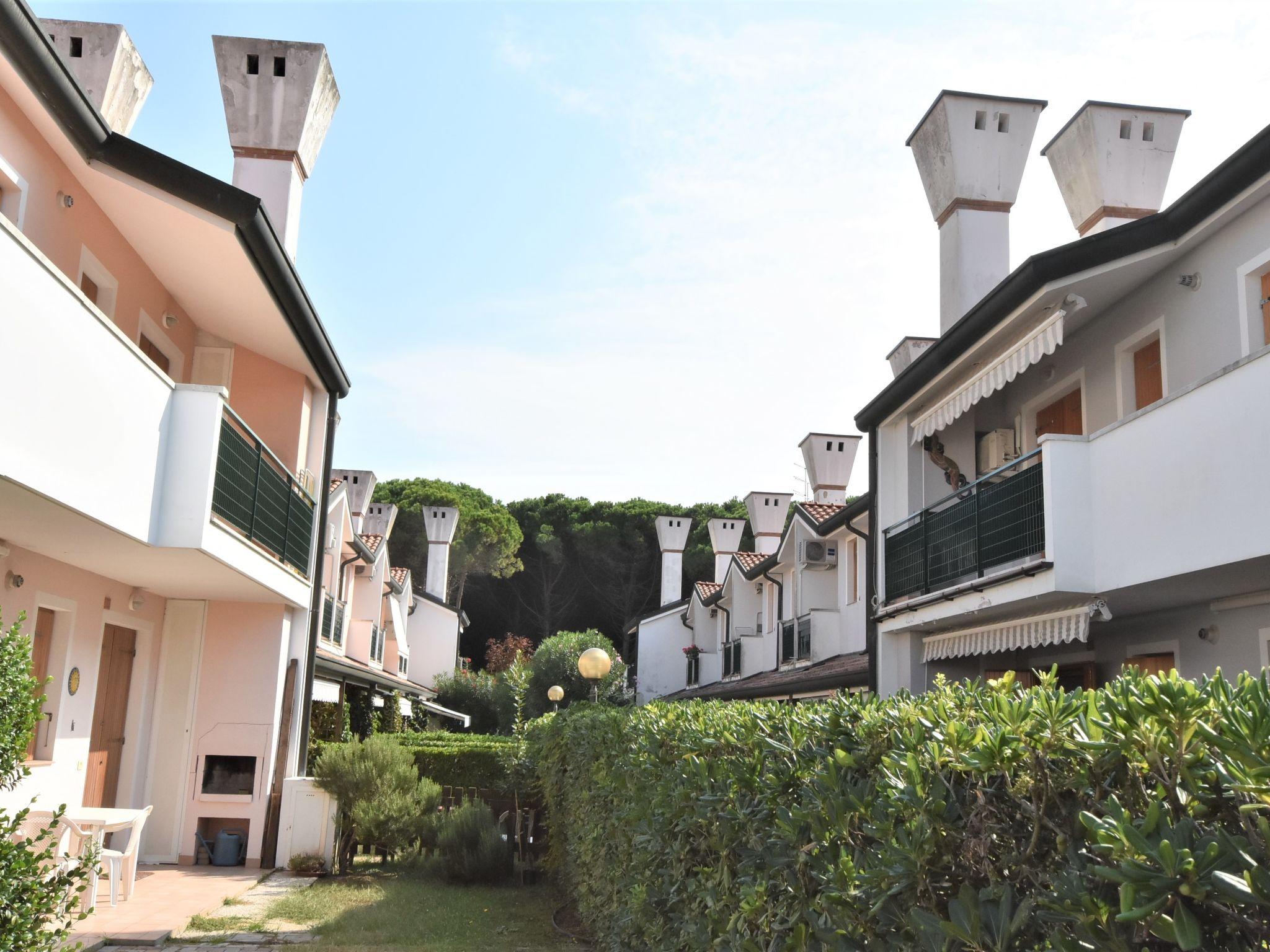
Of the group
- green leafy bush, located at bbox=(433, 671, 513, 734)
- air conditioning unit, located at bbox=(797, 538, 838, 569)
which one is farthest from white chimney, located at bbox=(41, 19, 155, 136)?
green leafy bush, located at bbox=(433, 671, 513, 734)

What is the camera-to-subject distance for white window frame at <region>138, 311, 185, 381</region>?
1268cm

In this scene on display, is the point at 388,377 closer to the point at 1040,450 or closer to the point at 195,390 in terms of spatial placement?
the point at 195,390

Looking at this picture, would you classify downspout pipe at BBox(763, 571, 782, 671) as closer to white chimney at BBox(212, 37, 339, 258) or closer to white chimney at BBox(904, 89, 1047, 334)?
white chimney at BBox(904, 89, 1047, 334)

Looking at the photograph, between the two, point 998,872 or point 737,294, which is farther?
point 737,294

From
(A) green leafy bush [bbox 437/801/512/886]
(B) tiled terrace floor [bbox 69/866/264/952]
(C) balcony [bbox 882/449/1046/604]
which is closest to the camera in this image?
(B) tiled terrace floor [bbox 69/866/264/952]

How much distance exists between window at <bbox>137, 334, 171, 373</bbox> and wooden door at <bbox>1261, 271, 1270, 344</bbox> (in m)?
11.8

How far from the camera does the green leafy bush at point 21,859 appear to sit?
230 inches

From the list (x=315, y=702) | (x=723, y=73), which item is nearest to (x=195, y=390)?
(x=723, y=73)

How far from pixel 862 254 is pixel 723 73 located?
9.19 feet

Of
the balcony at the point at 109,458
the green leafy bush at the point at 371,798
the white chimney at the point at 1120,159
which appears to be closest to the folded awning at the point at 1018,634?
the white chimney at the point at 1120,159

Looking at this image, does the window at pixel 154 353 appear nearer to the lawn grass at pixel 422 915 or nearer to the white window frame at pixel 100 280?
the white window frame at pixel 100 280

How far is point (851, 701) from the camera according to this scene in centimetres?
423

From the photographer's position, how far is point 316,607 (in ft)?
53.4

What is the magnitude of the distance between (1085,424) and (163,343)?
11.5 m
